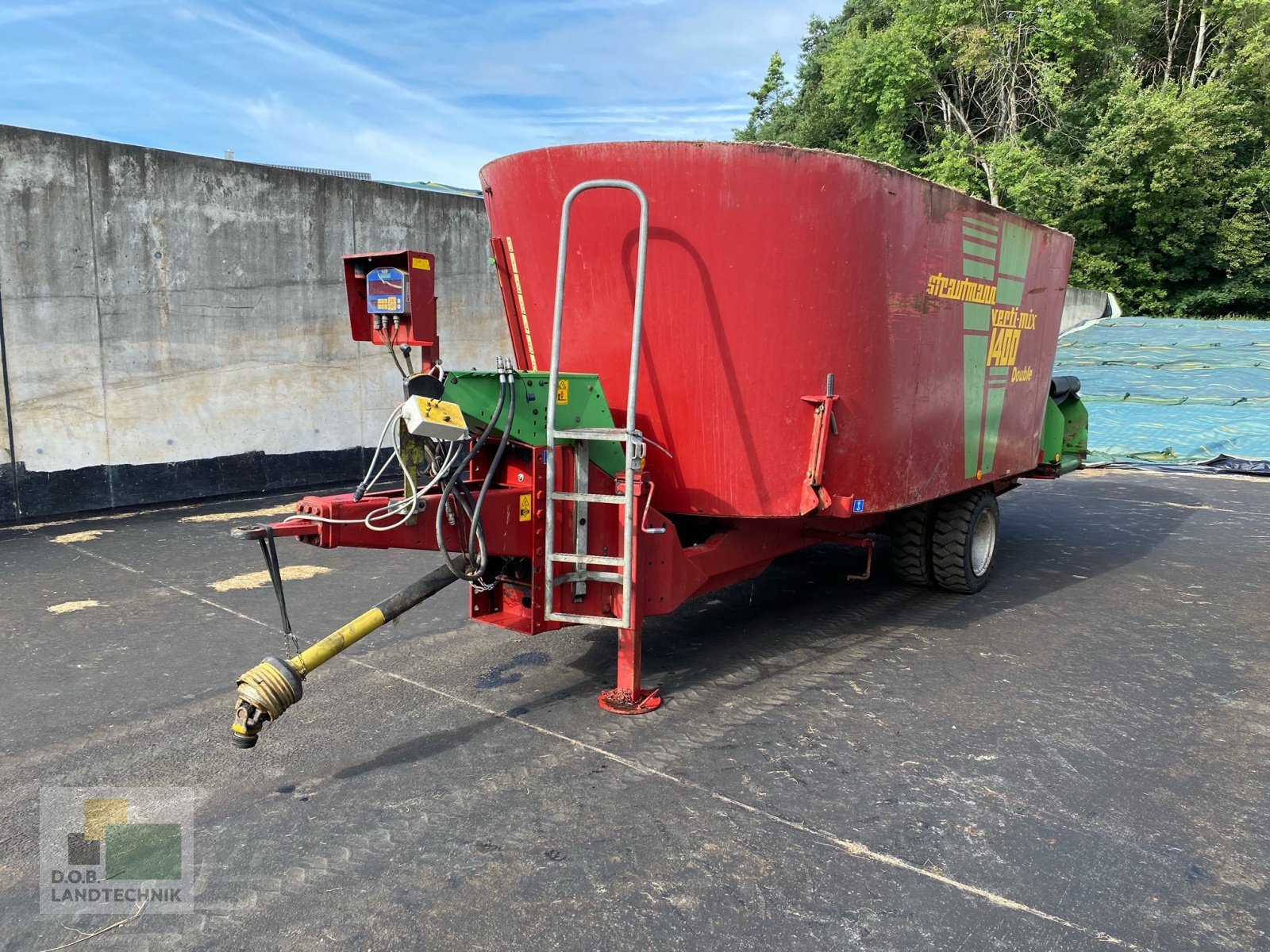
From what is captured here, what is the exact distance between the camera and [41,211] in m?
7.71

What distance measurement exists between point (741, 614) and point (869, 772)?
2.14 meters

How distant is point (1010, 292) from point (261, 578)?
17.7ft

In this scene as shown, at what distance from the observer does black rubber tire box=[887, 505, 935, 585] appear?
6.02 meters

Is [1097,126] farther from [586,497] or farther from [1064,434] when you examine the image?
[586,497]

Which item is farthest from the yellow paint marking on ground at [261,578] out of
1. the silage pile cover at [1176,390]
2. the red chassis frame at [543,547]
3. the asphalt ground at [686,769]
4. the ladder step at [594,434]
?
the silage pile cover at [1176,390]

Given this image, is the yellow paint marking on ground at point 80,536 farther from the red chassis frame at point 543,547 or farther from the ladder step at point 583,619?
the ladder step at point 583,619

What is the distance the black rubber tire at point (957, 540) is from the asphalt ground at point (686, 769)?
0.74ft

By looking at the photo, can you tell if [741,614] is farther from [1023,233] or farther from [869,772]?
[1023,233]

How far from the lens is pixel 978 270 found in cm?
516

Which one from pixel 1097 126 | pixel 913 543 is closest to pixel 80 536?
pixel 913 543

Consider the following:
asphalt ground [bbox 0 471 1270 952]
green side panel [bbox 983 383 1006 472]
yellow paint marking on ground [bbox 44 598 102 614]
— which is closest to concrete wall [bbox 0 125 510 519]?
asphalt ground [bbox 0 471 1270 952]

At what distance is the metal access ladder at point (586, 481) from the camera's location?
3.69 metres

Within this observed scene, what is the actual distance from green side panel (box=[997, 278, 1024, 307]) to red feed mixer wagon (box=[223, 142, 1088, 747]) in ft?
3.00

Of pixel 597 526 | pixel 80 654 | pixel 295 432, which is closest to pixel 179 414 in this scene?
pixel 295 432
